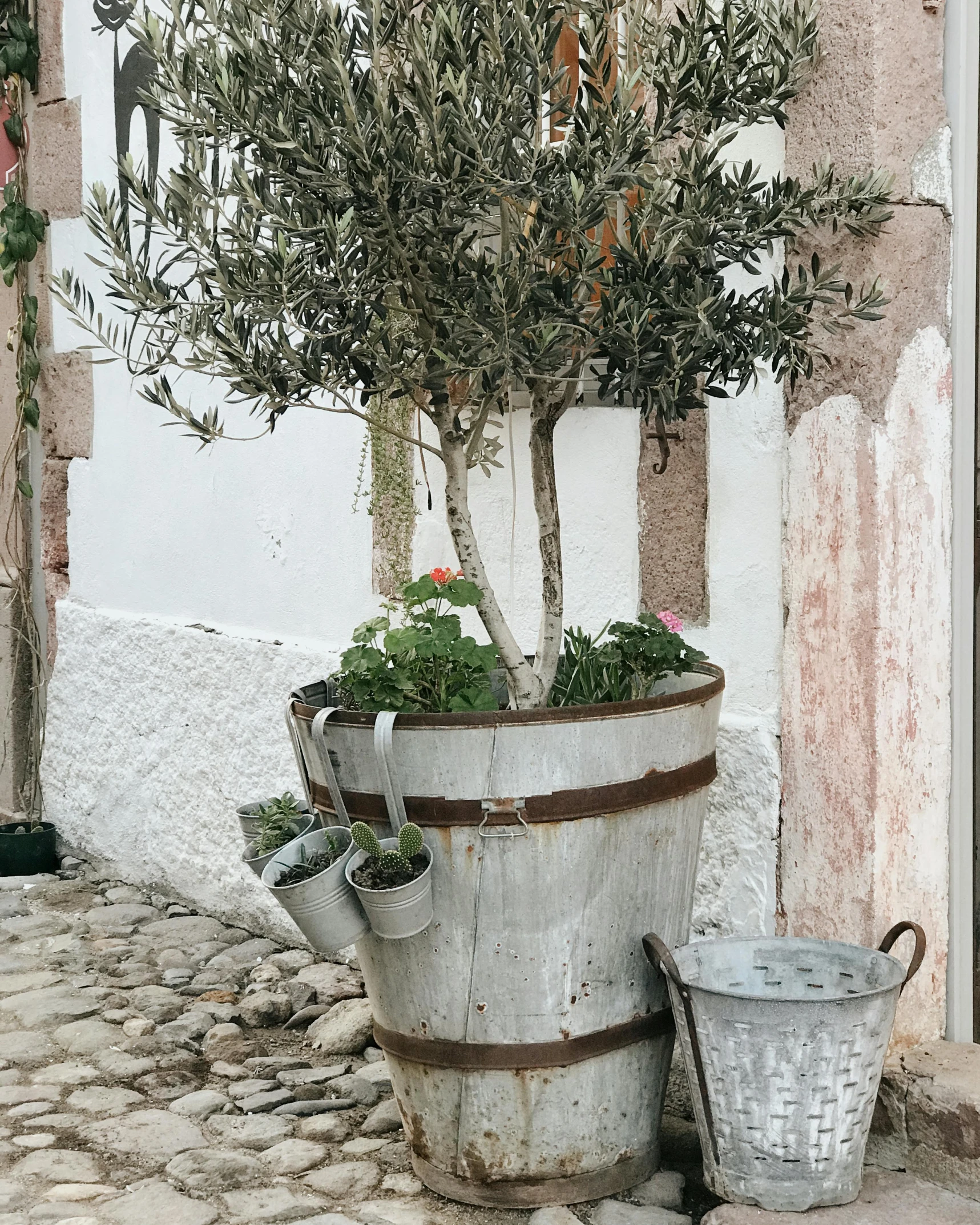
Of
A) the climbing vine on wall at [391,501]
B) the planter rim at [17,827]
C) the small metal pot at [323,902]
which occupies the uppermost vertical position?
the climbing vine on wall at [391,501]

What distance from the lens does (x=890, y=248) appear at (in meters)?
2.76

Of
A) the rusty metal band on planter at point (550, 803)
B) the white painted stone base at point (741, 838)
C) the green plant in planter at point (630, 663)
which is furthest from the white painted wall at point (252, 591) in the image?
the rusty metal band on planter at point (550, 803)

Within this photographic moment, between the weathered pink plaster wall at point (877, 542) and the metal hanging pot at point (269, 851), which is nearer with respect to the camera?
the metal hanging pot at point (269, 851)

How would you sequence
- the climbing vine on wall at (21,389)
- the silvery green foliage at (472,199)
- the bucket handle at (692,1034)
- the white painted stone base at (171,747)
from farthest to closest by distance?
the climbing vine on wall at (21,389) → the white painted stone base at (171,747) → the bucket handle at (692,1034) → the silvery green foliage at (472,199)

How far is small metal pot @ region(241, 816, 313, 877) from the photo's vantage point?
2641mm

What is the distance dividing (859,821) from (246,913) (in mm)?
2307

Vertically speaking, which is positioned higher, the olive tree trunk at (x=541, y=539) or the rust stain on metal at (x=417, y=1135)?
the olive tree trunk at (x=541, y=539)

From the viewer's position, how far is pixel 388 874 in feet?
8.14

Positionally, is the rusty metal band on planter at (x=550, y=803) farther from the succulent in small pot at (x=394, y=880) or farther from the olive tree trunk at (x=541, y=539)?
the olive tree trunk at (x=541, y=539)

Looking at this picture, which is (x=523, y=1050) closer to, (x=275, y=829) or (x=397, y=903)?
(x=397, y=903)

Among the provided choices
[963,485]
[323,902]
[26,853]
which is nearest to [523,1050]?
[323,902]

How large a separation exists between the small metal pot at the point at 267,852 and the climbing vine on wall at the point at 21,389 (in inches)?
124

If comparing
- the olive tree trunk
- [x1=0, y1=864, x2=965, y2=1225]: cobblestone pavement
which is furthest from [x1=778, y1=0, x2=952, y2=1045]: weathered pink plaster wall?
[x1=0, y1=864, x2=965, y2=1225]: cobblestone pavement

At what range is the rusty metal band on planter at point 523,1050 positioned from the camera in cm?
258
